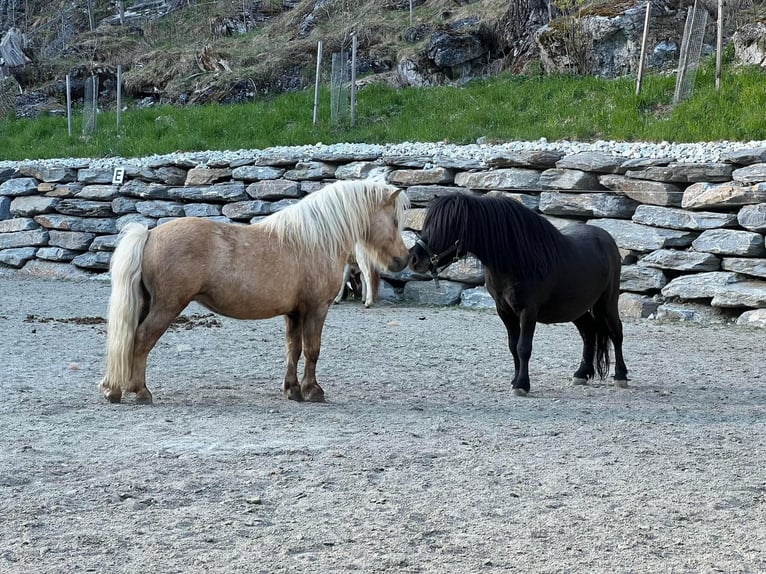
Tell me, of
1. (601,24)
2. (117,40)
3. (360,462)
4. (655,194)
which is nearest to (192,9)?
(117,40)

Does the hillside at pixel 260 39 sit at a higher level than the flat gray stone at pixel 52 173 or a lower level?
higher

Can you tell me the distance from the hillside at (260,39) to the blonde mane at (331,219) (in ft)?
32.4

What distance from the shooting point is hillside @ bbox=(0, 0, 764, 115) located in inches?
690

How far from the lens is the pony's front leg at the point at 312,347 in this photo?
6316 millimetres

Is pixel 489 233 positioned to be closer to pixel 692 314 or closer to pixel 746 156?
pixel 692 314

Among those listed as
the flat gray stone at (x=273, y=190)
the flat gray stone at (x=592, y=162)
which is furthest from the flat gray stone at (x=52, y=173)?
the flat gray stone at (x=592, y=162)

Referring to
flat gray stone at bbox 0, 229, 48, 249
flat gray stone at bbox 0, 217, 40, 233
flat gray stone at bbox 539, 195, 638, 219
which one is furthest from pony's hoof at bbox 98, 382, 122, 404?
flat gray stone at bbox 0, 217, 40, 233

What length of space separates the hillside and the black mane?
9.48 meters

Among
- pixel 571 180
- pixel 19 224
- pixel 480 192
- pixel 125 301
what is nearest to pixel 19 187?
pixel 19 224

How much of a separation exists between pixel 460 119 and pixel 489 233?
25.4 feet

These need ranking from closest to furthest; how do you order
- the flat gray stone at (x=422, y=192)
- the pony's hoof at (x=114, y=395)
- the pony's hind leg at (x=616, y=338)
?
the pony's hoof at (x=114, y=395)
the pony's hind leg at (x=616, y=338)
the flat gray stone at (x=422, y=192)

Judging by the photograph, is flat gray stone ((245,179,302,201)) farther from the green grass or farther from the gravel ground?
the gravel ground

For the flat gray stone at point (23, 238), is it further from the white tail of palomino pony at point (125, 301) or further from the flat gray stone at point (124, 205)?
the white tail of palomino pony at point (125, 301)

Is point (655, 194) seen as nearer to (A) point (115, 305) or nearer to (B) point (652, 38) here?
(B) point (652, 38)
